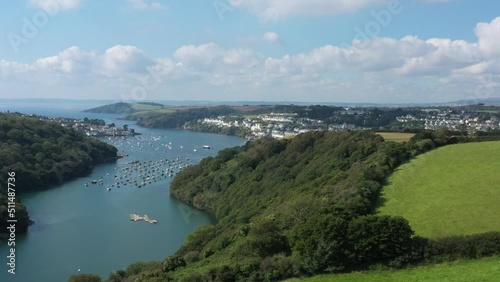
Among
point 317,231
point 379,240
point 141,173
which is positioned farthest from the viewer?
point 141,173

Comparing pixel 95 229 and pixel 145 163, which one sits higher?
pixel 95 229

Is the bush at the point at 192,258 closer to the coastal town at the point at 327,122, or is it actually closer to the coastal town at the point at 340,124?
the coastal town at the point at 340,124

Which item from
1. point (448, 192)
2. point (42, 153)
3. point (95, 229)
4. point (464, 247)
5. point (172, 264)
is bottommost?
point (95, 229)

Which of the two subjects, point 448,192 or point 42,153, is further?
point 42,153

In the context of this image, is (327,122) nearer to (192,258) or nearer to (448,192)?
(448,192)

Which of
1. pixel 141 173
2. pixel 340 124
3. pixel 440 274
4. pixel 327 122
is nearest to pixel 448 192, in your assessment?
pixel 440 274

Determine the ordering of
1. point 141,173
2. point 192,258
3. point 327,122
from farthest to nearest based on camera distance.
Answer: point 327,122
point 141,173
point 192,258

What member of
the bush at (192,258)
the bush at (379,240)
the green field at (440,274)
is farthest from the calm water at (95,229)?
the green field at (440,274)

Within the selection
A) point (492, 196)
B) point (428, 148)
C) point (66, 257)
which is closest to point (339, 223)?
point (492, 196)

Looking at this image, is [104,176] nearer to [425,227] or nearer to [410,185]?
[410,185]
